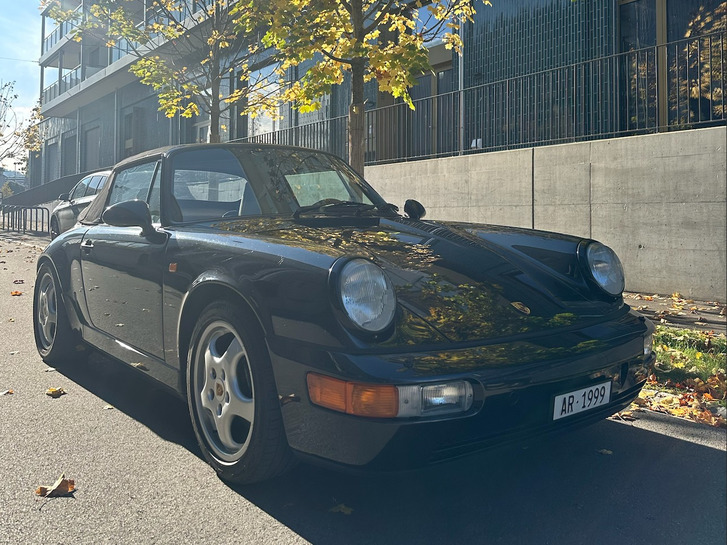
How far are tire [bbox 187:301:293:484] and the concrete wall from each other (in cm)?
531

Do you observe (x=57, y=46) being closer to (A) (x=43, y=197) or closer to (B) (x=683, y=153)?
(A) (x=43, y=197)

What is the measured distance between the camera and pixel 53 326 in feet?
15.9

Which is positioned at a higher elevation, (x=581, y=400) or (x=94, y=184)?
(x=94, y=184)

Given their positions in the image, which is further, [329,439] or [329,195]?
[329,195]

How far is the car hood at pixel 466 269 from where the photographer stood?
8.54 feet

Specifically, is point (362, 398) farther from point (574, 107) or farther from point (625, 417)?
point (574, 107)

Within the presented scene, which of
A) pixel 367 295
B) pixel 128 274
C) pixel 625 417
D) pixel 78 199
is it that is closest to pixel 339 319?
pixel 367 295

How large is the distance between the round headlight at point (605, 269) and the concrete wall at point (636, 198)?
3.64 meters

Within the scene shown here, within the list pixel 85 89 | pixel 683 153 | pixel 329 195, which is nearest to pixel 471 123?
pixel 683 153

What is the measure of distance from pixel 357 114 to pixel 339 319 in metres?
5.03

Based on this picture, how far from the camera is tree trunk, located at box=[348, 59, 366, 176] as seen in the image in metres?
7.04

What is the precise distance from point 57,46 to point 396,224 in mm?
40032

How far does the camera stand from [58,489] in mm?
2736

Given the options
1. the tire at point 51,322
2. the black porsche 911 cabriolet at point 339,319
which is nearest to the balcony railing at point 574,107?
the black porsche 911 cabriolet at point 339,319
